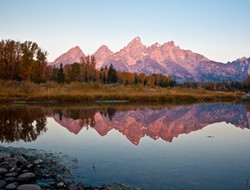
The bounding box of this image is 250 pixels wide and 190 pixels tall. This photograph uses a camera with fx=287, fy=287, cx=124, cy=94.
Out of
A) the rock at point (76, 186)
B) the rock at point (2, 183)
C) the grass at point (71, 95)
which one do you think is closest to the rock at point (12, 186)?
the rock at point (2, 183)

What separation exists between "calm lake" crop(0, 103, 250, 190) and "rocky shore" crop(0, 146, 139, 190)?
0.52 m

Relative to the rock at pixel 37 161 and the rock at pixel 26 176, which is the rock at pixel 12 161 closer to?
the rock at pixel 37 161

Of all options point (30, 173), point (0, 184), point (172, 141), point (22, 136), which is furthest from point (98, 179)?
point (22, 136)

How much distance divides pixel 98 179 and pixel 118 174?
892 millimetres

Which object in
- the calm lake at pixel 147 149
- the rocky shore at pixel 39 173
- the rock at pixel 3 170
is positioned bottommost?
the calm lake at pixel 147 149

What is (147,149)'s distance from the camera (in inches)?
598

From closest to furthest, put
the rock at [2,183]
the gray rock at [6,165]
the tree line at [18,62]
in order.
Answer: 1. the rock at [2,183]
2. the gray rock at [6,165]
3. the tree line at [18,62]

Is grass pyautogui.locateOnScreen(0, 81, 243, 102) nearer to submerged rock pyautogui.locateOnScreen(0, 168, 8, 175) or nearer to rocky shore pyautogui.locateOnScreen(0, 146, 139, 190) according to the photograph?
rocky shore pyautogui.locateOnScreen(0, 146, 139, 190)

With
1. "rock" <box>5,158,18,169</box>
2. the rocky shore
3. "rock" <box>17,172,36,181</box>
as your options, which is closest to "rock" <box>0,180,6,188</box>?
the rocky shore

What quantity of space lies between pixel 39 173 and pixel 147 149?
648 centimetres

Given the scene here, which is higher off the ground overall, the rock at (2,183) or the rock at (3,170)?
the rock at (3,170)

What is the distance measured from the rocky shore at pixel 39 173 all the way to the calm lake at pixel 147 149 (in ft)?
1.72

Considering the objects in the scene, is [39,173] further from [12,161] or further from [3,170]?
[12,161]

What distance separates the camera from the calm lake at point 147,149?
1007 cm
